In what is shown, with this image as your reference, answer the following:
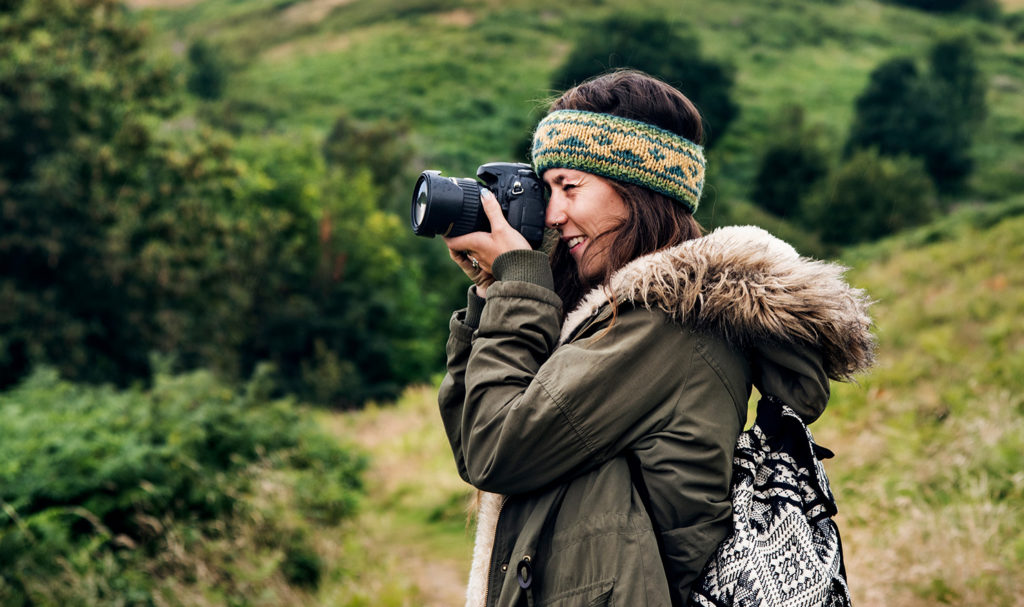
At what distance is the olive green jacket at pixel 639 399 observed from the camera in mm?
1475

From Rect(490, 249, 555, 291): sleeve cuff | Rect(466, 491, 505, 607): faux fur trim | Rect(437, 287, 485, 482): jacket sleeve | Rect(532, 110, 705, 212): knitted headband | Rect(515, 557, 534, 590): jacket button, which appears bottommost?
Rect(466, 491, 505, 607): faux fur trim

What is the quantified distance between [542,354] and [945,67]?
150 feet

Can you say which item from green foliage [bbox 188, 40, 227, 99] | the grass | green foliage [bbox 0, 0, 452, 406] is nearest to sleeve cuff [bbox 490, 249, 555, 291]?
the grass

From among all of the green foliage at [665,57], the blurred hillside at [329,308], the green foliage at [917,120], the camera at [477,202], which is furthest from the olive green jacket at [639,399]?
the green foliage at [917,120]

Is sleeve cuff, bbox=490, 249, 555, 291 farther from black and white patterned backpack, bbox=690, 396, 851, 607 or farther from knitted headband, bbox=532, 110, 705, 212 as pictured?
black and white patterned backpack, bbox=690, 396, 851, 607

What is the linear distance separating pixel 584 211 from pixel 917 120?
38.4m

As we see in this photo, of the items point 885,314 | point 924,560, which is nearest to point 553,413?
point 924,560

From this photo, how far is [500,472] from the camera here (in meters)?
1.51

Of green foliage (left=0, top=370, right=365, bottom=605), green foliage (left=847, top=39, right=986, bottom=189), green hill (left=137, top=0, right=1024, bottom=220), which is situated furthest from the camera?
green hill (left=137, top=0, right=1024, bottom=220)

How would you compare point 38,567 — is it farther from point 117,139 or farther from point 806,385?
point 117,139

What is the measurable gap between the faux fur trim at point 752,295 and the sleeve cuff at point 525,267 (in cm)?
10

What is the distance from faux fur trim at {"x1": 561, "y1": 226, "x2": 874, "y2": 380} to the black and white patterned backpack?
0.54ft

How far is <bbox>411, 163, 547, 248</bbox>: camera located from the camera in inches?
69.7

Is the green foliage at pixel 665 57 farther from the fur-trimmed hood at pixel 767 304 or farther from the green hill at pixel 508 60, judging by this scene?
the fur-trimmed hood at pixel 767 304
